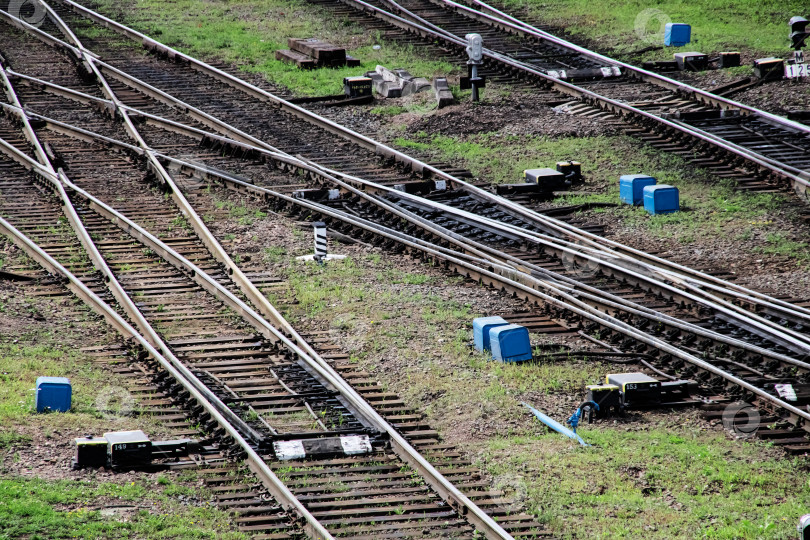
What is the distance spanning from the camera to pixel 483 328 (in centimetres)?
1362

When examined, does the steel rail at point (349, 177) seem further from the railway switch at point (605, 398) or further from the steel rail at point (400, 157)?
the railway switch at point (605, 398)

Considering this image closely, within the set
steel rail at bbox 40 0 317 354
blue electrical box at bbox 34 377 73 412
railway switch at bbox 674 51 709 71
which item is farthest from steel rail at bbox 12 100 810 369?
railway switch at bbox 674 51 709 71

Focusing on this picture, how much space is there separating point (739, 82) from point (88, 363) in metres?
16.0

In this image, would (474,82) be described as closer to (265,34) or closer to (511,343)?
(265,34)

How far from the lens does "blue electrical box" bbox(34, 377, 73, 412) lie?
39.7 feet

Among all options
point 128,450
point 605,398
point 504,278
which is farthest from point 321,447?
point 504,278

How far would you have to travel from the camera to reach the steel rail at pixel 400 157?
617 inches

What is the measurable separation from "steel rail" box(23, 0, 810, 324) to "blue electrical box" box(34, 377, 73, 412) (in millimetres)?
7914

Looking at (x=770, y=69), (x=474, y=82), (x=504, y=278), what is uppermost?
(x=770, y=69)

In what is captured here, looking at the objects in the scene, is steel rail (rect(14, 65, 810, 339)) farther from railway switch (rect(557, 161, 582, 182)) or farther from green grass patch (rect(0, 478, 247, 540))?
green grass patch (rect(0, 478, 247, 540))

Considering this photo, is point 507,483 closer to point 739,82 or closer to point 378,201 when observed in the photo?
point 378,201

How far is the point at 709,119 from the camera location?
2205 centimetres

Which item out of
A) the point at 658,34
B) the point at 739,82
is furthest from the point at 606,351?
the point at 658,34

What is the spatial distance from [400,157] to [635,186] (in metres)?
4.26
